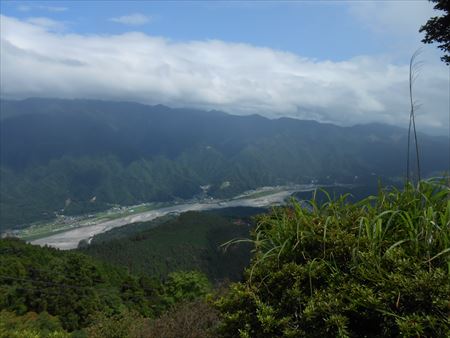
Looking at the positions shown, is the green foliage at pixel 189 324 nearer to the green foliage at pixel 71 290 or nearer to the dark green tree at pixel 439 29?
the dark green tree at pixel 439 29

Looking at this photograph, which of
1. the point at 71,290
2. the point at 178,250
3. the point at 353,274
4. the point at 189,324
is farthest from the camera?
the point at 178,250

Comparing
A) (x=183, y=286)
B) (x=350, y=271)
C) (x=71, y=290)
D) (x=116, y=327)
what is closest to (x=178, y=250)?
(x=71, y=290)

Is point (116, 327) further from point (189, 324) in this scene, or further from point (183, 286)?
point (183, 286)

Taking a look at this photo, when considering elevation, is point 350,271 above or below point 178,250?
above

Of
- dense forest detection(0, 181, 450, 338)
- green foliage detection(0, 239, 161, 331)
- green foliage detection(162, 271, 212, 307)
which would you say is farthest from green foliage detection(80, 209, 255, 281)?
dense forest detection(0, 181, 450, 338)

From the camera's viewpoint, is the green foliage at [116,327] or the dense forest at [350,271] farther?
the green foliage at [116,327]

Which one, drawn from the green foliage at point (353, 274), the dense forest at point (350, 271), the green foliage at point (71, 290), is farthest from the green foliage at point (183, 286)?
the green foliage at point (353, 274)

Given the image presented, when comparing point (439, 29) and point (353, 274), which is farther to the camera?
point (439, 29)

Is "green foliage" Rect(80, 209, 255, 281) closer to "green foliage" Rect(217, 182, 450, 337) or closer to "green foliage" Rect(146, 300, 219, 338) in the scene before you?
"green foliage" Rect(146, 300, 219, 338)
